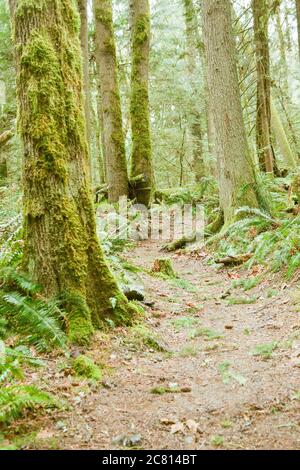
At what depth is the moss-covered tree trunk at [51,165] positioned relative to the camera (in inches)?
166

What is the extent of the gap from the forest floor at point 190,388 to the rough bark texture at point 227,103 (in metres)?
3.72

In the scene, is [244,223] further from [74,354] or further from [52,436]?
[52,436]

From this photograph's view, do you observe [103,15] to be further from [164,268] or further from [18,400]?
[18,400]

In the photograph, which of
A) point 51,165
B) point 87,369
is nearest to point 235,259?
point 51,165

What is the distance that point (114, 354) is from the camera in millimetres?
4039

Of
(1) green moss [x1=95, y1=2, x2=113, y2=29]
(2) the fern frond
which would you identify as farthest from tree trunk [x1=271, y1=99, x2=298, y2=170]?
(2) the fern frond

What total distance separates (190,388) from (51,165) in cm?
243

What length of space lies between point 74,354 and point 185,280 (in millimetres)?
3992

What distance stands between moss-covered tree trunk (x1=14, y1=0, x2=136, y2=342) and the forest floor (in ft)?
2.19

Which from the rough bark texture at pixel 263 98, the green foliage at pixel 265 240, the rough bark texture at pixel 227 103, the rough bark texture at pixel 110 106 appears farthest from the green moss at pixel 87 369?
the rough bark texture at pixel 263 98

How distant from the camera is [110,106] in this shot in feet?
42.1

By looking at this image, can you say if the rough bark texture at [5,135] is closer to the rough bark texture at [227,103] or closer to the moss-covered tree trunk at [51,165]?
the moss-covered tree trunk at [51,165]

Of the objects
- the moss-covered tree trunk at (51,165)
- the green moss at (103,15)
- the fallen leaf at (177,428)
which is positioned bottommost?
the fallen leaf at (177,428)

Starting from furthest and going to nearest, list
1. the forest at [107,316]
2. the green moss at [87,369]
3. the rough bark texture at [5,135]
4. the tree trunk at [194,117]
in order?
the tree trunk at [194,117] → the rough bark texture at [5,135] → the green moss at [87,369] → the forest at [107,316]
